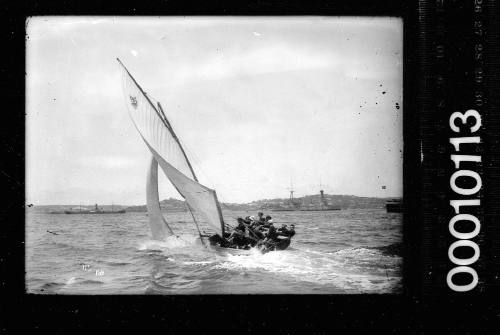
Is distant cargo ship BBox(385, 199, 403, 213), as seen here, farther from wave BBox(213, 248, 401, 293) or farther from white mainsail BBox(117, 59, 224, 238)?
white mainsail BBox(117, 59, 224, 238)

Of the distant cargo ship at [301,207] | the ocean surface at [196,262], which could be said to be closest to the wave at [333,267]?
the ocean surface at [196,262]

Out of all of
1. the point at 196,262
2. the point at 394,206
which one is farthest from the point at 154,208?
the point at 394,206

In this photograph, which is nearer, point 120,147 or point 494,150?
point 494,150
